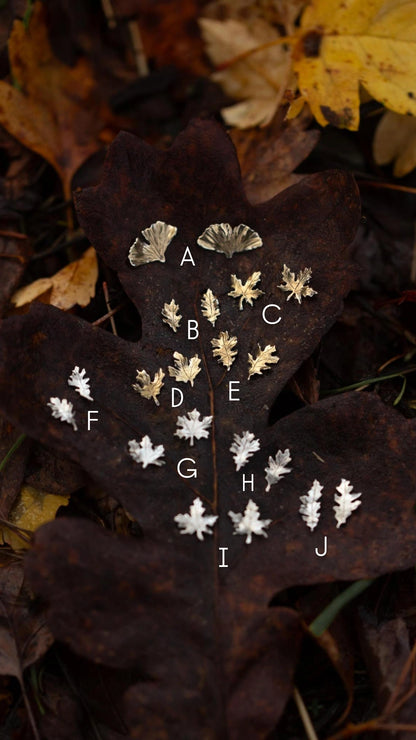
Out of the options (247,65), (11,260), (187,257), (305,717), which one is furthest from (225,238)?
(305,717)

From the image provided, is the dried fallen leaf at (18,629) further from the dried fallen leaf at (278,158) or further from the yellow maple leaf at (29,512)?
the dried fallen leaf at (278,158)

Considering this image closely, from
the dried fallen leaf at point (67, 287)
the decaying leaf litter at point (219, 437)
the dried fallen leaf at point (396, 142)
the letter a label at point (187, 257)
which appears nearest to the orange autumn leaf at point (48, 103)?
the decaying leaf litter at point (219, 437)

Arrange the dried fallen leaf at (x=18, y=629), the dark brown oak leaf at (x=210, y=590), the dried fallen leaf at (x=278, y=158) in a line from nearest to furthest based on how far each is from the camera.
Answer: the dark brown oak leaf at (x=210, y=590) → the dried fallen leaf at (x=18, y=629) → the dried fallen leaf at (x=278, y=158)

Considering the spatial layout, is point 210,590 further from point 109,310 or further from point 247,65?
point 247,65

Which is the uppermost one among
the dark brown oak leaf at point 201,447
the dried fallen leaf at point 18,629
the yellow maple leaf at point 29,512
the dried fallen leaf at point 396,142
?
the dried fallen leaf at point 396,142

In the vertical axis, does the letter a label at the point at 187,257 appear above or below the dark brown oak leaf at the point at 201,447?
above

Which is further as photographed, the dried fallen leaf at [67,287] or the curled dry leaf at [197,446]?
the dried fallen leaf at [67,287]

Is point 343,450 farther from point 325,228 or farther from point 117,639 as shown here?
point 117,639

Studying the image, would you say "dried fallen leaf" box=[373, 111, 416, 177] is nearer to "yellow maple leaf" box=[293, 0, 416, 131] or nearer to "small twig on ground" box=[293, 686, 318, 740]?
"yellow maple leaf" box=[293, 0, 416, 131]
